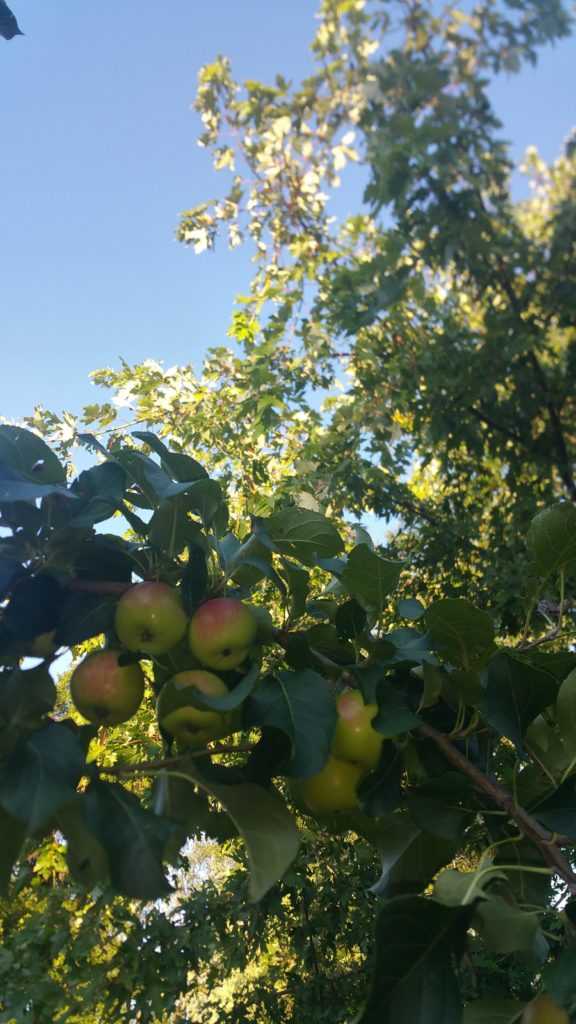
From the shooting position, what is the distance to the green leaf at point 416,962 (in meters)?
0.48

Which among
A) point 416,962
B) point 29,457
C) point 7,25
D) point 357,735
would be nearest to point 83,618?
point 29,457

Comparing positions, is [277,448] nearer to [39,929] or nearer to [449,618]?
[39,929]

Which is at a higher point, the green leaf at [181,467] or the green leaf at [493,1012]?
the green leaf at [181,467]

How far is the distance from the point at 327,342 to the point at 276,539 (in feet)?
11.7

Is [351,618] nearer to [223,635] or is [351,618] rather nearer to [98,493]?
[223,635]

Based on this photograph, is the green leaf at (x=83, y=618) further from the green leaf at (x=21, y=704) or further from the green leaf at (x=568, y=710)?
the green leaf at (x=568, y=710)

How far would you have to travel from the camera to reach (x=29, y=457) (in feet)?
2.21

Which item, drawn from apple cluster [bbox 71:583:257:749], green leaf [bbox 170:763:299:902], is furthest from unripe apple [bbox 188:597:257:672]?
green leaf [bbox 170:763:299:902]

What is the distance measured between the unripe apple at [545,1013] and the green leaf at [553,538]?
0.38m

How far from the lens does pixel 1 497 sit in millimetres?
579

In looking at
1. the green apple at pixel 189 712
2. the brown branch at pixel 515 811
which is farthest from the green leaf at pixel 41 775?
the brown branch at pixel 515 811

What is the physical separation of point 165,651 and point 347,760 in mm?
206

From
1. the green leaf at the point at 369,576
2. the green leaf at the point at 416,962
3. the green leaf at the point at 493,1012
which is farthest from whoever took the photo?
the green leaf at the point at 369,576

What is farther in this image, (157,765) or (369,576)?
(369,576)
